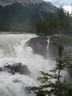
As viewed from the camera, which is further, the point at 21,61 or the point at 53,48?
the point at 53,48

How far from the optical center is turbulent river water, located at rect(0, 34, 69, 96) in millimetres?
25406

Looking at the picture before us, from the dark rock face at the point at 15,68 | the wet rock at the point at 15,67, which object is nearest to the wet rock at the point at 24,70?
the dark rock face at the point at 15,68

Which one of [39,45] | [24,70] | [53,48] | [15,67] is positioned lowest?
[53,48]

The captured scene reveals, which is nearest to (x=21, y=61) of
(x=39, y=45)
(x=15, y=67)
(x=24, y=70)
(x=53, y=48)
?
(x=24, y=70)

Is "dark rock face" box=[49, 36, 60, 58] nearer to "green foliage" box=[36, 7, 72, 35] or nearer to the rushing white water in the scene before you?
the rushing white water

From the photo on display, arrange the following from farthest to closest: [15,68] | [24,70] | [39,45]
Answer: [39,45] < [24,70] < [15,68]

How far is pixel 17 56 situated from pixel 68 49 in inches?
368

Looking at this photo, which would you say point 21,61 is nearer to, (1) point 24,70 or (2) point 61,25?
(1) point 24,70

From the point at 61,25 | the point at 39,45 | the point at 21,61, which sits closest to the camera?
the point at 21,61

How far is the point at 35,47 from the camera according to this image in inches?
1853

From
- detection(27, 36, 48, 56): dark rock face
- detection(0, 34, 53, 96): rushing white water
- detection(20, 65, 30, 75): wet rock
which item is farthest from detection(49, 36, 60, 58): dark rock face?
detection(20, 65, 30, 75): wet rock

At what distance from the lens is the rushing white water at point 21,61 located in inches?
1000

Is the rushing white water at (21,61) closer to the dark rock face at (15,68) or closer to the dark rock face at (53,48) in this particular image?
the dark rock face at (15,68)

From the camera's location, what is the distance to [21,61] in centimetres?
3941
